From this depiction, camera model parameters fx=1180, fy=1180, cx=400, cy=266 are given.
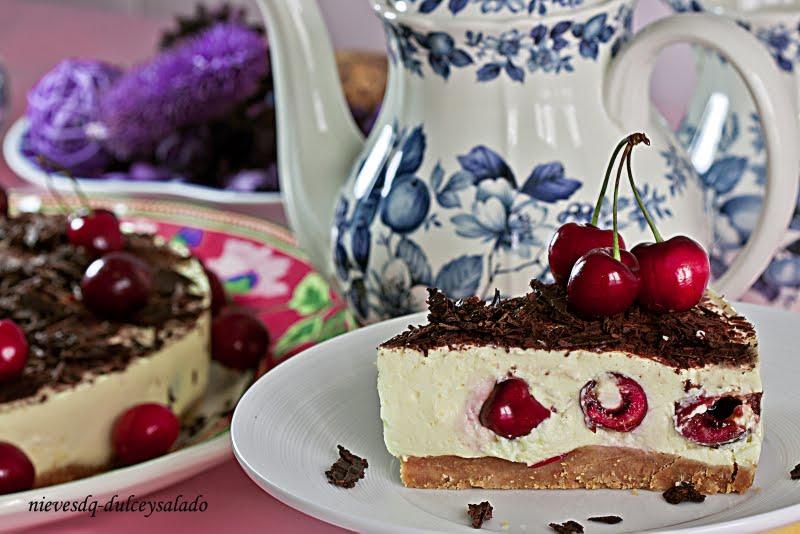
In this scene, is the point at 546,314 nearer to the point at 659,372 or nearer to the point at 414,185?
the point at 659,372

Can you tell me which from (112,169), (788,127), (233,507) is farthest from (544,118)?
(112,169)

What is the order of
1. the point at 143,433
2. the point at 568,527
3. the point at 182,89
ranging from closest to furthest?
1. the point at 568,527
2. the point at 143,433
3. the point at 182,89

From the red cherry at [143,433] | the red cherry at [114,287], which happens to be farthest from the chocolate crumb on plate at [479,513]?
the red cherry at [114,287]

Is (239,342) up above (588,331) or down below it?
below

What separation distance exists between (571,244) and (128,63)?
5.36ft

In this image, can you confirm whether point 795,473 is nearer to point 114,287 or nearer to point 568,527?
point 568,527

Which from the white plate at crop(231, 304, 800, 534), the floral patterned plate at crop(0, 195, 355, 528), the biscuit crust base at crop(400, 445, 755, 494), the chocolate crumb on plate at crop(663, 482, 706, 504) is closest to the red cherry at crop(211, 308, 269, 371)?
the floral patterned plate at crop(0, 195, 355, 528)

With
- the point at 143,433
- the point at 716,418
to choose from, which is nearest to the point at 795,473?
the point at 716,418

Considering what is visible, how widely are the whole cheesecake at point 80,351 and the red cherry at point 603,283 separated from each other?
46 centimetres

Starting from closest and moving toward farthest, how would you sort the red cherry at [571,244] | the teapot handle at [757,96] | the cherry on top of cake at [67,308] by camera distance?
the red cherry at [571,244] → the teapot handle at [757,96] → the cherry on top of cake at [67,308]

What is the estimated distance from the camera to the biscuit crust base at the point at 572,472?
0.79 metres

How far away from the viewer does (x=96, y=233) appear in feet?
3.99

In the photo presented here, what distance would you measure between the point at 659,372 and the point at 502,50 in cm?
31

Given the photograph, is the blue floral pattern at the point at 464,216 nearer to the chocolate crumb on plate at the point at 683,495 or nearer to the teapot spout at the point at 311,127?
the teapot spout at the point at 311,127
